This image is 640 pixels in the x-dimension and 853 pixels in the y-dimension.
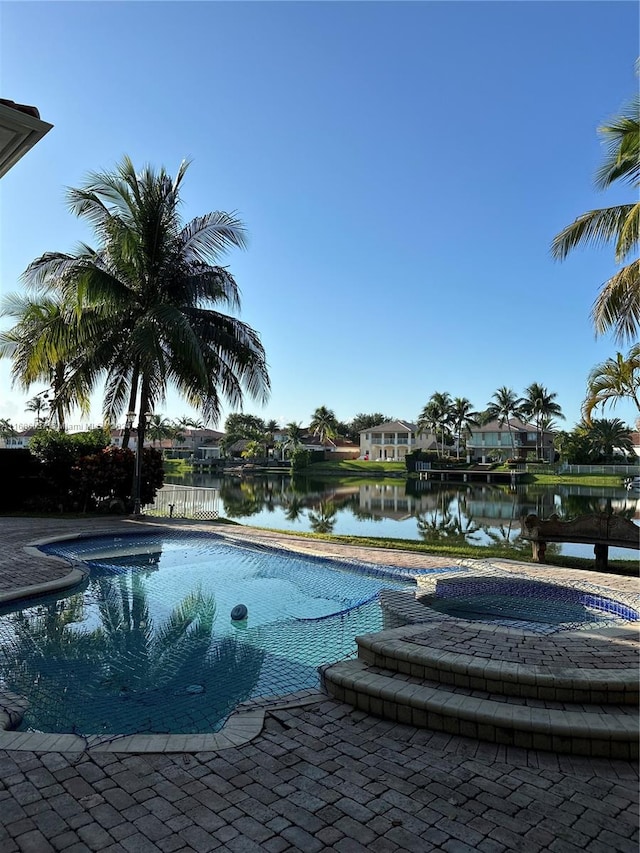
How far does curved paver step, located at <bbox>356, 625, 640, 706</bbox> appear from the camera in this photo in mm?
3686

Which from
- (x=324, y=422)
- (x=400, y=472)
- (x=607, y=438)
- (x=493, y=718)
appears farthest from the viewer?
(x=324, y=422)

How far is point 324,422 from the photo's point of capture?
8275cm

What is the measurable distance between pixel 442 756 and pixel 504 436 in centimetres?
7165

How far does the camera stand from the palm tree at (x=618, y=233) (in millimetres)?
9148

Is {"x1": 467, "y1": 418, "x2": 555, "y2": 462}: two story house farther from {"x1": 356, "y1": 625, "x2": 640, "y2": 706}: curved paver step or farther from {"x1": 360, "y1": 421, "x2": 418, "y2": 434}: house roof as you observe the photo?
{"x1": 356, "y1": 625, "x2": 640, "y2": 706}: curved paver step

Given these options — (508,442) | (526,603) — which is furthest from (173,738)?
(508,442)

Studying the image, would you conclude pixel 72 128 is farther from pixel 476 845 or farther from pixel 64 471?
pixel 476 845

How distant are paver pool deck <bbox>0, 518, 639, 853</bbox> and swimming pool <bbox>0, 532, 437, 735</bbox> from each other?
88cm

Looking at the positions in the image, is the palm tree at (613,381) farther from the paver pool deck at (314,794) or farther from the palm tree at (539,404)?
the palm tree at (539,404)

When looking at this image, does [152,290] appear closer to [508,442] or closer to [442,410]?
[442,410]

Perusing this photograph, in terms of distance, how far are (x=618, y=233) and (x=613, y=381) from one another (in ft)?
11.4

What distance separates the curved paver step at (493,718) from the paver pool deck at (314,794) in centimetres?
7

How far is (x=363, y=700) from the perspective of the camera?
397 cm

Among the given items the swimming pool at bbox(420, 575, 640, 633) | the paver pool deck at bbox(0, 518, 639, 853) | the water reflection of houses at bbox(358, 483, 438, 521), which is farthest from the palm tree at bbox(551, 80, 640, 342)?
the water reflection of houses at bbox(358, 483, 438, 521)
